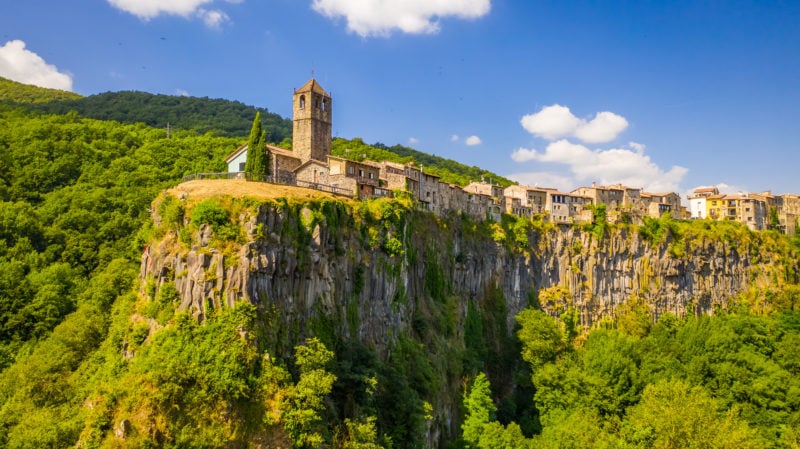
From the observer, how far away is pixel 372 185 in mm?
57656

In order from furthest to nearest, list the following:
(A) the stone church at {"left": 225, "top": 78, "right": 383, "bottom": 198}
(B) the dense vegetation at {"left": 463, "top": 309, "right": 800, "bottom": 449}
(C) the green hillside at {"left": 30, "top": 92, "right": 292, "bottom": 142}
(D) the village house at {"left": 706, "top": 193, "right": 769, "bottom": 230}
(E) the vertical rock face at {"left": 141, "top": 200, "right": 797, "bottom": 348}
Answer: (C) the green hillside at {"left": 30, "top": 92, "right": 292, "bottom": 142}, (D) the village house at {"left": 706, "top": 193, "right": 769, "bottom": 230}, (A) the stone church at {"left": 225, "top": 78, "right": 383, "bottom": 198}, (B) the dense vegetation at {"left": 463, "top": 309, "right": 800, "bottom": 449}, (E) the vertical rock face at {"left": 141, "top": 200, "right": 797, "bottom": 348}

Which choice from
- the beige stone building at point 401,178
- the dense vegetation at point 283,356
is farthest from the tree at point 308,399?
the beige stone building at point 401,178

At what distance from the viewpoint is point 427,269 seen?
61.5 meters

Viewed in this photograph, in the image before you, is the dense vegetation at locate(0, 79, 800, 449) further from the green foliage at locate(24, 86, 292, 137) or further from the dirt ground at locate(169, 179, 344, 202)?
the green foliage at locate(24, 86, 292, 137)

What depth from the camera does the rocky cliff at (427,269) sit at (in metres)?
39.1

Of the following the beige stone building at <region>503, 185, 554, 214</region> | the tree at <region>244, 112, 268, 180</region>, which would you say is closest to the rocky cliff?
the beige stone building at <region>503, 185, 554, 214</region>

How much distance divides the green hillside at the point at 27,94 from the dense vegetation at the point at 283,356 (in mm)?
Result: 47755

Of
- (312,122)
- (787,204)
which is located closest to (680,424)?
(312,122)

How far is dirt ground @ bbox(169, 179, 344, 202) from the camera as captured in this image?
135 ft

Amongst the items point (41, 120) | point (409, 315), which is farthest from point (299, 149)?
point (41, 120)

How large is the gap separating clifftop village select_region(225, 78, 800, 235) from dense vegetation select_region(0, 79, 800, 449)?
13.5ft

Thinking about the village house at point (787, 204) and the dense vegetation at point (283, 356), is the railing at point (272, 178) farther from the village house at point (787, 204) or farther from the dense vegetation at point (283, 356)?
the village house at point (787, 204)

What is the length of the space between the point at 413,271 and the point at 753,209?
8192 centimetres

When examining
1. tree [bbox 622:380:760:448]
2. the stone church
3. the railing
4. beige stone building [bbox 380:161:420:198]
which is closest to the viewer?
tree [bbox 622:380:760:448]
